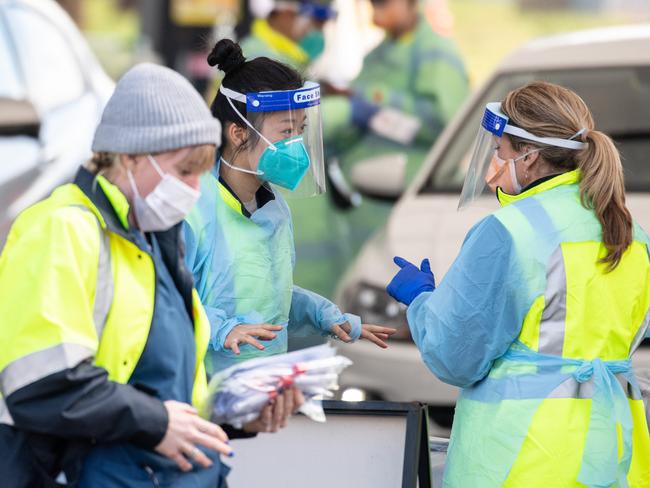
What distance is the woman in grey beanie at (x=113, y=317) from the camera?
2854 millimetres

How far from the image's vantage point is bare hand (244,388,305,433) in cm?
318

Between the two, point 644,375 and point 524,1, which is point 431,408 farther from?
point 524,1

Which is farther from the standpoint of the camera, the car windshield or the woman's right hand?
the car windshield

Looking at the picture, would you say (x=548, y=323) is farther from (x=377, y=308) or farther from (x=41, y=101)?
(x=41, y=101)

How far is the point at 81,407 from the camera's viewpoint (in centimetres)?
286

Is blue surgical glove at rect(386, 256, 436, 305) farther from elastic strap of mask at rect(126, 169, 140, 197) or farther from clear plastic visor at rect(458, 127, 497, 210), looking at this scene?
elastic strap of mask at rect(126, 169, 140, 197)

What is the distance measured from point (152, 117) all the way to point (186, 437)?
2.04 ft

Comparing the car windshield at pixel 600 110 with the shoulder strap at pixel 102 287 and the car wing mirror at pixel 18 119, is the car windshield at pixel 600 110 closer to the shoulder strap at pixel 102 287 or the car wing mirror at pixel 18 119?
the car wing mirror at pixel 18 119

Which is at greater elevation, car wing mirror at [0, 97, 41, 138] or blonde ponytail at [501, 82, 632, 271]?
blonde ponytail at [501, 82, 632, 271]

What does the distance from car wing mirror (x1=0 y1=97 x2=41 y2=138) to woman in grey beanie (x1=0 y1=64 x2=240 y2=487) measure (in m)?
4.89

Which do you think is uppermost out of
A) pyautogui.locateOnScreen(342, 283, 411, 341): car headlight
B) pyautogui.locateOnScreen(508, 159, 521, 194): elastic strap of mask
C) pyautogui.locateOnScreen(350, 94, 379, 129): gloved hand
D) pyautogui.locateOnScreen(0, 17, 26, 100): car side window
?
pyautogui.locateOnScreen(508, 159, 521, 194): elastic strap of mask

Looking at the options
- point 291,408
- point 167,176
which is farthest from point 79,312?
point 291,408

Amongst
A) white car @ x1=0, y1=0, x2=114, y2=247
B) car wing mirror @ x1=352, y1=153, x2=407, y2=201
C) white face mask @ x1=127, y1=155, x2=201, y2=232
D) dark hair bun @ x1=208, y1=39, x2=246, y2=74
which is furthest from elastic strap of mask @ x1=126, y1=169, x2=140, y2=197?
white car @ x1=0, y1=0, x2=114, y2=247

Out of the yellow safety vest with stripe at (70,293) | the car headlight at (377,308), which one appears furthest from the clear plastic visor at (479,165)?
the car headlight at (377,308)
